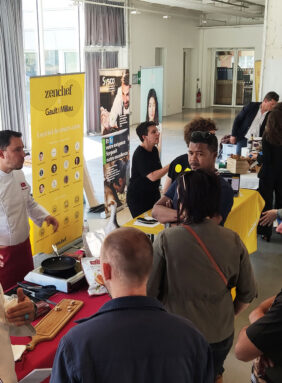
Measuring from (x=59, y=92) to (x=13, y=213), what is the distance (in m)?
1.52

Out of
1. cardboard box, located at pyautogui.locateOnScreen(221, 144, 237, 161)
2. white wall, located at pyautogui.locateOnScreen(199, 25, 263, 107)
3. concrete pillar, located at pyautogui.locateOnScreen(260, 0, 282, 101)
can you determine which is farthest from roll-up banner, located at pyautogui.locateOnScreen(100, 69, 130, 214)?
white wall, located at pyautogui.locateOnScreen(199, 25, 263, 107)

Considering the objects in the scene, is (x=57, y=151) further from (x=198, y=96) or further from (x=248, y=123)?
(x=198, y=96)

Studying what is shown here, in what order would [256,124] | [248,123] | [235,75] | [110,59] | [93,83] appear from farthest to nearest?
[235,75], [110,59], [93,83], [248,123], [256,124]

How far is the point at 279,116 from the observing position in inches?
166

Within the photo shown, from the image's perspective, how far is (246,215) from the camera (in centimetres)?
438

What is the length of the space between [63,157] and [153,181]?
3.61 feet

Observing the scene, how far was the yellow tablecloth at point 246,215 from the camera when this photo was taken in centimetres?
402

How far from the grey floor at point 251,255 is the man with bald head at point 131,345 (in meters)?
1.92

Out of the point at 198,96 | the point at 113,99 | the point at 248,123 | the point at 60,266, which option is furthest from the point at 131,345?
the point at 198,96

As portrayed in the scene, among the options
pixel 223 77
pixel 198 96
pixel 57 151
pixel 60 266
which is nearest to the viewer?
pixel 60 266

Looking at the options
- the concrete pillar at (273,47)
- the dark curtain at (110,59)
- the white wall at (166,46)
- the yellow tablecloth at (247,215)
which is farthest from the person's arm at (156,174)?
the white wall at (166,46)

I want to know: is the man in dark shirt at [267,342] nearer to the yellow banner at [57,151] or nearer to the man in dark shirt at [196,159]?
the man in dark shirt at [196,159]

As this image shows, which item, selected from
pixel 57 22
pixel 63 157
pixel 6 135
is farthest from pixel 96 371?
pixel 57 22

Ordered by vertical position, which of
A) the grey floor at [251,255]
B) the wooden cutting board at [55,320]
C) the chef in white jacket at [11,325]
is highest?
the chef in white jacket at [11,325]
